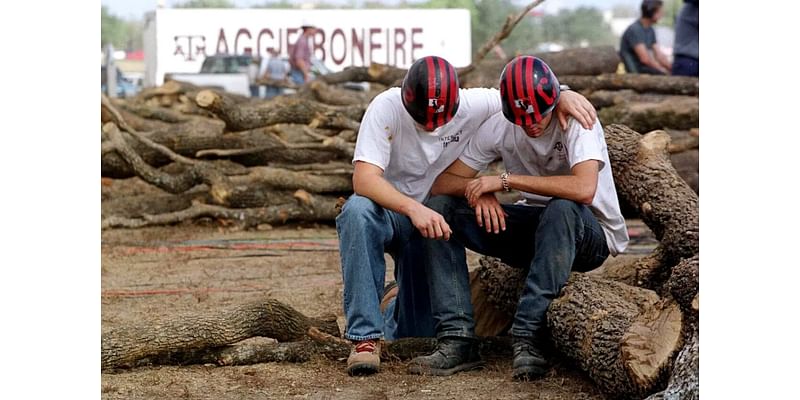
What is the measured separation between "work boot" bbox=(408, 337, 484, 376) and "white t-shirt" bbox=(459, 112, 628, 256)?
25.0 inches

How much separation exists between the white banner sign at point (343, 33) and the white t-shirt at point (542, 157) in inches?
683

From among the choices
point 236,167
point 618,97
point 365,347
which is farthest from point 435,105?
point 618,97

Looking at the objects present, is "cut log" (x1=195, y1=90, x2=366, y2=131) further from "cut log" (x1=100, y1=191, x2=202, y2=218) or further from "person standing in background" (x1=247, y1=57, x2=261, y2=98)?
"person standing in background" (x1=247, y1=57, x2=261, y2=98)

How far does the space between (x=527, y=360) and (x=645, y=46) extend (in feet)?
27.5

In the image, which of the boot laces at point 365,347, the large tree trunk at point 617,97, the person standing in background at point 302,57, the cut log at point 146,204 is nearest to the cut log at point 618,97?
the large tree trunk at point 617,97

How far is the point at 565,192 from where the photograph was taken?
3.94 m

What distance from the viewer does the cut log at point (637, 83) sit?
33.9 ft

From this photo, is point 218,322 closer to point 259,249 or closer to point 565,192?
point 565,192

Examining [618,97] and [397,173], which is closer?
[397,173]

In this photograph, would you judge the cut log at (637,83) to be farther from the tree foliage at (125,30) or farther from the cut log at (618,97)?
the tree foliage at (125,30)

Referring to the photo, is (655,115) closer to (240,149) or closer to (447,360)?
(240,149)

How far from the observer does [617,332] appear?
3689 mm

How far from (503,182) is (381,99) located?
550mm

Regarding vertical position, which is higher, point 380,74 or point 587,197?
point 380,74
